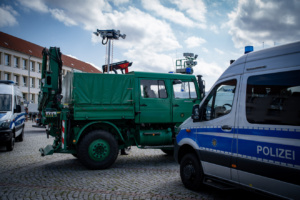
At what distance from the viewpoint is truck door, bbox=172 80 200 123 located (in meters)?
8.52

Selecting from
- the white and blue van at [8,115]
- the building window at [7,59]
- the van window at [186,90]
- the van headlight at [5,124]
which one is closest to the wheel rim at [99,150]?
the van window at [186,90]

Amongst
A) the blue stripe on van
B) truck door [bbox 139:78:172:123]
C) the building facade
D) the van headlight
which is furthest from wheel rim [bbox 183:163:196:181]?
the building facade

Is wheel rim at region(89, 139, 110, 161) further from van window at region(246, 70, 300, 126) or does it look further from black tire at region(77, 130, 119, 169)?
van window at region(246, 70, 300, 126)

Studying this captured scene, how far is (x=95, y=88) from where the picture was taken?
7.74 metres

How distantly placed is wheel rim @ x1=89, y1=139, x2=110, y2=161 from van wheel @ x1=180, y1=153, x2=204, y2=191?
2.57 m

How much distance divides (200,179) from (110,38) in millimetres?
15672

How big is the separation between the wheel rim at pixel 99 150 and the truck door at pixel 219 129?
310 cm

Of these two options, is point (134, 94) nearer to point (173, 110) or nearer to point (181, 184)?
point (173, 110)

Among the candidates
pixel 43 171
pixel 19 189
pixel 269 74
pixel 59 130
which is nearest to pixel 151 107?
pixel 59 130

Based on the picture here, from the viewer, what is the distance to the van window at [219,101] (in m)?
4.64

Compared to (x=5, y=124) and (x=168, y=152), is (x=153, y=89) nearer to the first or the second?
(x=168, y=152)

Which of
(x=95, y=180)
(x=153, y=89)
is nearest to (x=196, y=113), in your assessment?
(x=95, y=180)

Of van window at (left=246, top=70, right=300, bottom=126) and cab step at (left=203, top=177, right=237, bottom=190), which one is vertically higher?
van window at (left=246, top=70, right=300, bottom=126)

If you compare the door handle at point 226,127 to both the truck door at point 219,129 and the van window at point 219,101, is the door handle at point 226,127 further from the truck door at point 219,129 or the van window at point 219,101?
the van window at point 219,101
